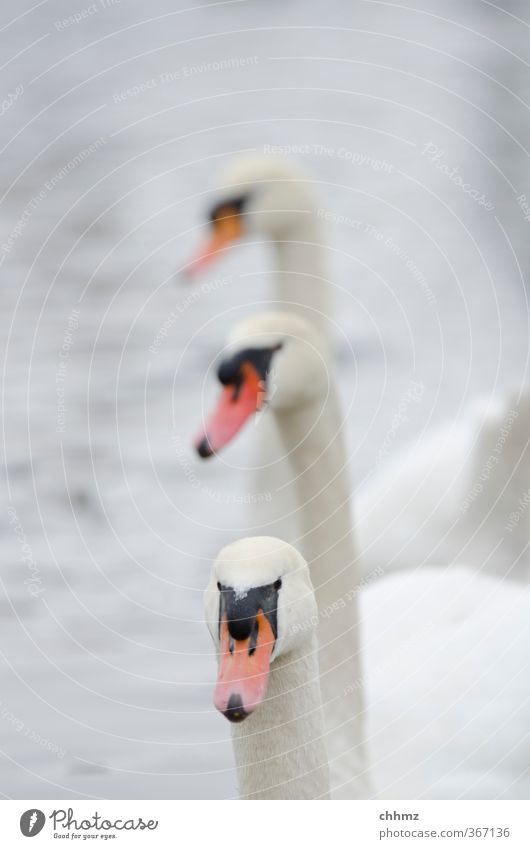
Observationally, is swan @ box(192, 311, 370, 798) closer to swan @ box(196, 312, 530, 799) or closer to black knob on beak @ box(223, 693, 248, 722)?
swan @ box(196, 312, 530, 799)

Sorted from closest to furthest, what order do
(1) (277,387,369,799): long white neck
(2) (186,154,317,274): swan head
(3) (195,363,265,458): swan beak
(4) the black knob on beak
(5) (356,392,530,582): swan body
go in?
1. (4) the black knob on beak
2. (3) (195,363,265,458): swan beak
3. (1) (277,387,369,799): long white neck
4. (2) (186,154,317,274): swan head
5. (5) (356,392,530,582): swan body

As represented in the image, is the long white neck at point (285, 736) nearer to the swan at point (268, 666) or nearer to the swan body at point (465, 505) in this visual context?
the swan at point (268, 666)

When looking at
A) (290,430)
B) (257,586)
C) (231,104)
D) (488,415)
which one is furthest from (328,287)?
(231,104)

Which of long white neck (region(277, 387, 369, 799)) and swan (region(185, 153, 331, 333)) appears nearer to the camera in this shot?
long white neck (region(277, 387, 369, 799))

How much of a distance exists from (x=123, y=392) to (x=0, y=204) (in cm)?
41

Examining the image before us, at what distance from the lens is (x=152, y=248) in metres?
2.40

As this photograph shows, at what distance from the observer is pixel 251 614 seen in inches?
36.5

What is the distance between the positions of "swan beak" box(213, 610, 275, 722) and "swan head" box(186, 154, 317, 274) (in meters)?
0.59

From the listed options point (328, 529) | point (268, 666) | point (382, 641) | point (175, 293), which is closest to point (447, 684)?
point (382, 641)

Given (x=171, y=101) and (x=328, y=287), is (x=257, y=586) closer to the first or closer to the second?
(x=328, y=287)

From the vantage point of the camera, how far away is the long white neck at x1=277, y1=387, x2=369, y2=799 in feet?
4.34

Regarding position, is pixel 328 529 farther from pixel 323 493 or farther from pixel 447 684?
pixel 447 684
